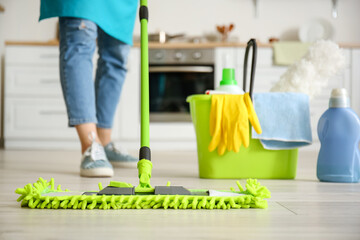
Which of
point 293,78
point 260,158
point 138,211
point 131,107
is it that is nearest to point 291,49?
point 131,107

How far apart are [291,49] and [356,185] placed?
7.20ft

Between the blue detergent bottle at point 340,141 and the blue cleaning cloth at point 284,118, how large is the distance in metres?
0.07

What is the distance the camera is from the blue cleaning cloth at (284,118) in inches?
50.7

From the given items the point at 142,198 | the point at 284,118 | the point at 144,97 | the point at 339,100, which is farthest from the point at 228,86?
the point at 142,198

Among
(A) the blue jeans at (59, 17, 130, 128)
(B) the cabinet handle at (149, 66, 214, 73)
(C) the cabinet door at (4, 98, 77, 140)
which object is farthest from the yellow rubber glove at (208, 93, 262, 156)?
(C) the cabinet door at (4, 98, 77, 140)

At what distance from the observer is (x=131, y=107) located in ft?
10.7

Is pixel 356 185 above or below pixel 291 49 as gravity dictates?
below

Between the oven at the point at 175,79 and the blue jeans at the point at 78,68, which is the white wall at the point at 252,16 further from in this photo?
the blue jeans at the point at 78,68

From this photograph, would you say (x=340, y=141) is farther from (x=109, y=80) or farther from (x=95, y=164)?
(x=109, y=80)

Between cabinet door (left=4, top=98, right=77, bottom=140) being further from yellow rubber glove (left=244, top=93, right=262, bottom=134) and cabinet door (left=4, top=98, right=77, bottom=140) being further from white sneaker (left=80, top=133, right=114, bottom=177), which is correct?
yellow rubber glove (left=244, top=93, right=262, bottom=134)

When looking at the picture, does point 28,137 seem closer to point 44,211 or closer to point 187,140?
point 187,140

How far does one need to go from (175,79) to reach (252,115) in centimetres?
201

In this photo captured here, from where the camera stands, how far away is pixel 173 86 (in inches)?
127

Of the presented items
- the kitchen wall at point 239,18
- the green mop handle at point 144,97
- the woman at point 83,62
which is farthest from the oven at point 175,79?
the green mop handle at point 144,97
